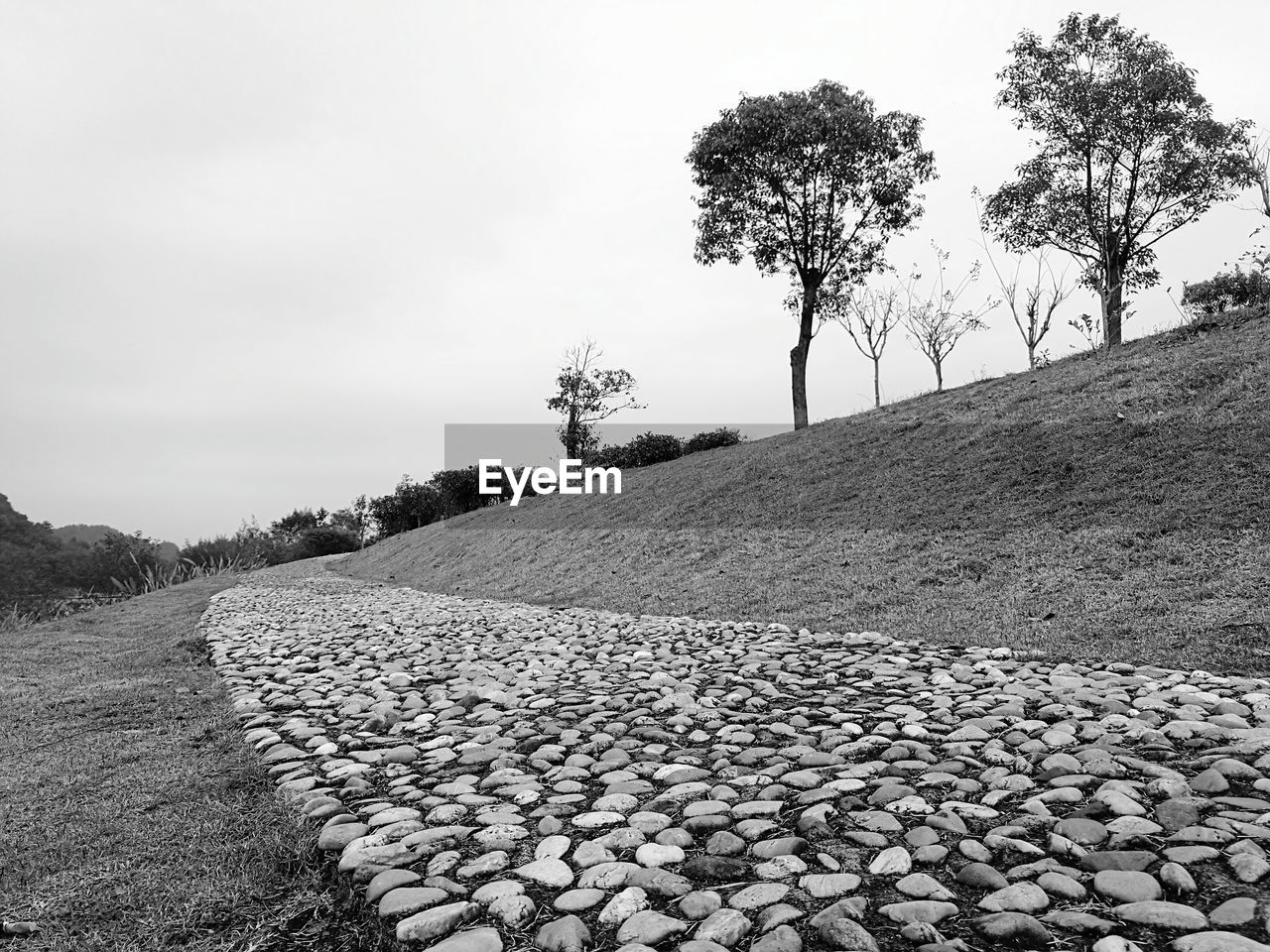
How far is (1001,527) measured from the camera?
33.8 feet

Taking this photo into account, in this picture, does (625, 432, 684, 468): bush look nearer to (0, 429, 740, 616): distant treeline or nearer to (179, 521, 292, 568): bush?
(0, 429, 740, 616): distant treeline

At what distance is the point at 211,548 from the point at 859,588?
98.4 ft

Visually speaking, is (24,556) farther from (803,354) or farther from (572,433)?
(803,354)

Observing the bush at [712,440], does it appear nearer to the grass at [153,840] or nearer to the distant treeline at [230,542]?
the distant treeline at [230,542]

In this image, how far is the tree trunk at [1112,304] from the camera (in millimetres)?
20422

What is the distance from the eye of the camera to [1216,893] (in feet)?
7.98

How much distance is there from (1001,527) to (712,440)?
729 inches

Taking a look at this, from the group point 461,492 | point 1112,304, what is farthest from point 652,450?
point 1112,304

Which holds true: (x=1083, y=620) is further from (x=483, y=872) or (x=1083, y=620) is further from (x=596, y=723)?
(x=483, y=872)

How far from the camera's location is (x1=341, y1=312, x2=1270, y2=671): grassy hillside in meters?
7.41

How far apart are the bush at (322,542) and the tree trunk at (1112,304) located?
3442 centimetres

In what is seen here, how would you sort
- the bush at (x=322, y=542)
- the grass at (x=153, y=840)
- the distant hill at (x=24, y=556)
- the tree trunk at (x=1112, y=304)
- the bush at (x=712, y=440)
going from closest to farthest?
the grass at (x=153, y=840)
the distant hill at (x=24, y=556)
the tree trunk at (x=1112, y=304)
the bush at (x=712, y=440)
the bush at (x=322, y=542)

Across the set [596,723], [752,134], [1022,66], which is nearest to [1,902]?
[596,723]

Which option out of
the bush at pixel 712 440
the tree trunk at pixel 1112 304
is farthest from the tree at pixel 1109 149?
the bush at pixel 712 440
